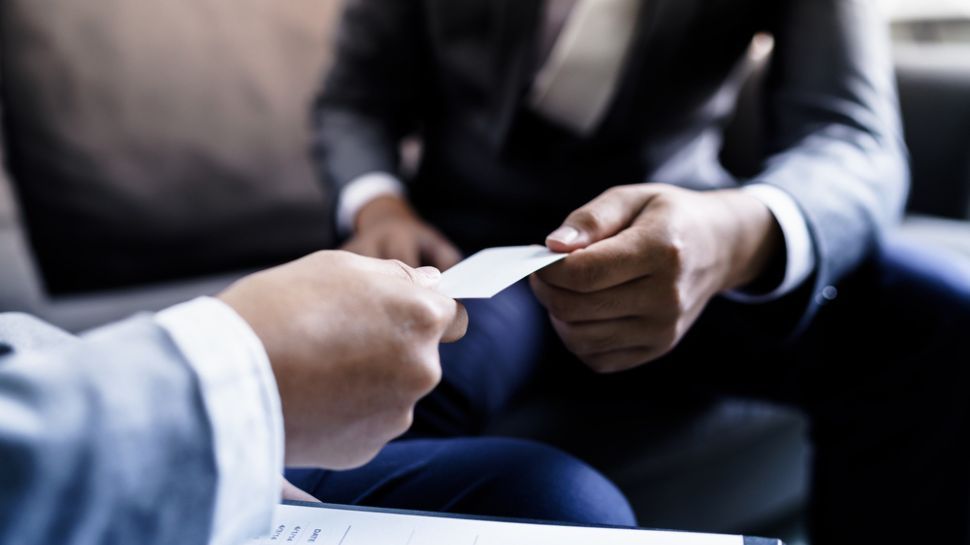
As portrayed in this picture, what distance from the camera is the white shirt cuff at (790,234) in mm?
420

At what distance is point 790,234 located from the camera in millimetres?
420

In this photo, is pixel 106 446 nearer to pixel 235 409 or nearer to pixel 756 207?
pixel 235 409

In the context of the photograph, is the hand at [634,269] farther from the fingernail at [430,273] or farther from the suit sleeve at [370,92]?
the suit sleeve at [370,92]

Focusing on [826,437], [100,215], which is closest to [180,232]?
[100,215]

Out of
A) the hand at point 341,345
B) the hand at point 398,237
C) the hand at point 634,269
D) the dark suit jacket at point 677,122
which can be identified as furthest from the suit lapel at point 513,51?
the hand at point 341,345

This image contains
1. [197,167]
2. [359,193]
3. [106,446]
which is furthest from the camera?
[197,167]

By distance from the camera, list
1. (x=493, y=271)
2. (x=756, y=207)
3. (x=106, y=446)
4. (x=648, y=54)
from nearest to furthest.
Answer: (x=106, y=446)
(x=493, y=271)
(x=756, y=207)
(x=648, y=54)

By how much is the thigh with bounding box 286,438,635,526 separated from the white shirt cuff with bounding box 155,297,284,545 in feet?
0.22

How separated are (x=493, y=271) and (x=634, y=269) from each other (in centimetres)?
7

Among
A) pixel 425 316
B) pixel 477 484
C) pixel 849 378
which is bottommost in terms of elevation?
pixel 849 378

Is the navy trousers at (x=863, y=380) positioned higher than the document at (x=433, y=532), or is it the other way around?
the document at (x=433, y=532)

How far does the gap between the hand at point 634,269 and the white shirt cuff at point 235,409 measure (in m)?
0.16

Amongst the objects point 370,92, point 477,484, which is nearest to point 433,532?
point 477,484

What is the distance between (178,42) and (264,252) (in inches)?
10.0
